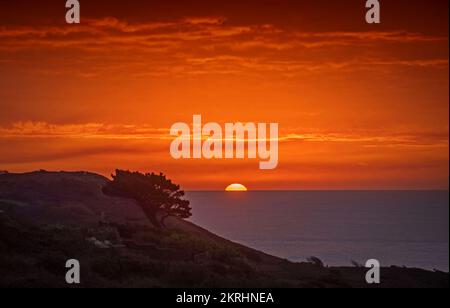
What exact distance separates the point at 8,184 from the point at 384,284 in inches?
1405

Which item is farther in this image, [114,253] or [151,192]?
[151,192]

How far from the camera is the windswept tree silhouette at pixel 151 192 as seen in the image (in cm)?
5994

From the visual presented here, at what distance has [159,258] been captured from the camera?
45.7 meters

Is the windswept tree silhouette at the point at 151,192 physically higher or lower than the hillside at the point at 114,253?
higher

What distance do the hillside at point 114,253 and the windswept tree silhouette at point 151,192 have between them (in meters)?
2.28

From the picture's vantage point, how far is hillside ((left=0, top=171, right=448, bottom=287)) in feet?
127

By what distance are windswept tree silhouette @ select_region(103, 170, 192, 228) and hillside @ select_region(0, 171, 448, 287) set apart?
2.28 metres

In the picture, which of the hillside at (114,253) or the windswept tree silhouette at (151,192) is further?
the windswept tree silhouette at (151,192)

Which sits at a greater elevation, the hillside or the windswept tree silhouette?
the windswept tree silhouette

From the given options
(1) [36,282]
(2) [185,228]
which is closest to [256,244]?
(2) [185,228]

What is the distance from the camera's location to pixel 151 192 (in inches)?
2367

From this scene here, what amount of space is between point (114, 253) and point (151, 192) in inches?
642

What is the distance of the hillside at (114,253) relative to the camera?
38.8 m
